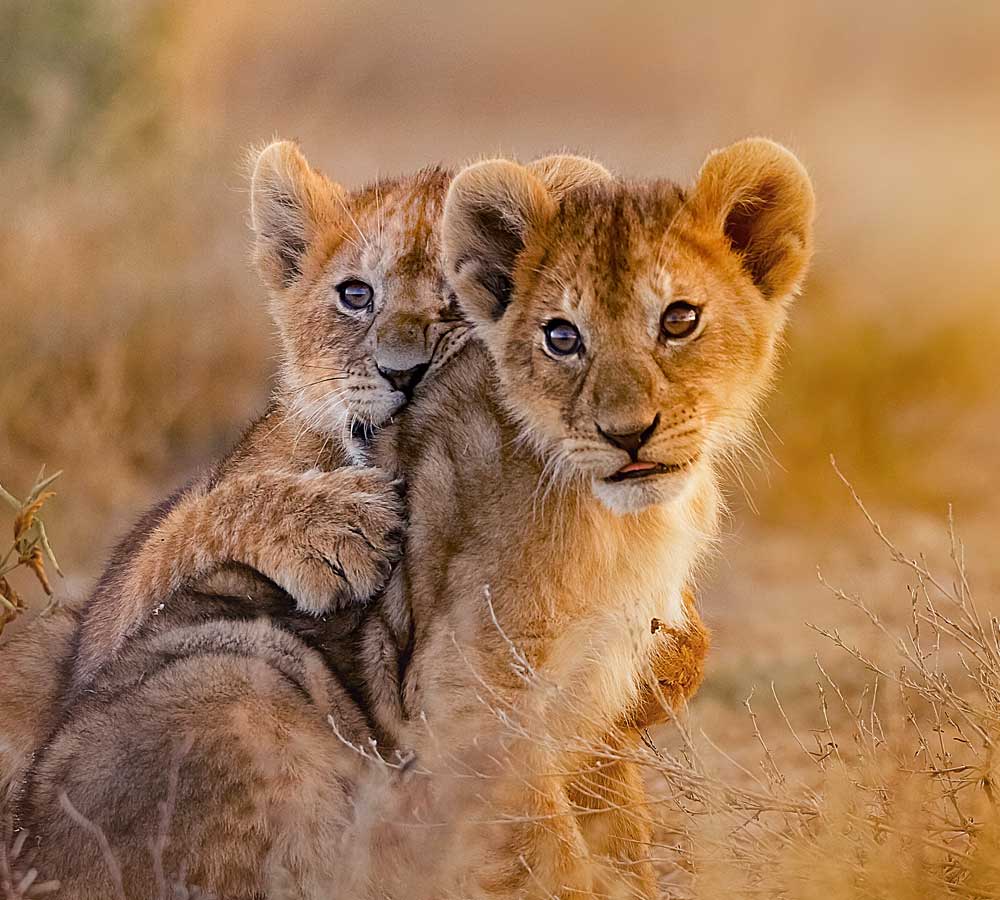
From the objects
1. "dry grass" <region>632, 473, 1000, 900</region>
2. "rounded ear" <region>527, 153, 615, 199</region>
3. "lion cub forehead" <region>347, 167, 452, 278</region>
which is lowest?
"dry grass" <region>632, 473, 1000, 900</region>

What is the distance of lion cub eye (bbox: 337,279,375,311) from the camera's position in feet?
15.8

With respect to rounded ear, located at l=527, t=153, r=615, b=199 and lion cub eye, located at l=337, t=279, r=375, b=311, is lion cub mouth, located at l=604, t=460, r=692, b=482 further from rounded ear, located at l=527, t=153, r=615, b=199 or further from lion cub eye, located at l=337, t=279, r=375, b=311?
lion cub eye, located at l=337, t=279, r=375, b=311

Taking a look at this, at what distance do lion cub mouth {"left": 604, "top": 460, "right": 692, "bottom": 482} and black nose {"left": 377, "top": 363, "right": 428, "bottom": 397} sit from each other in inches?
30.1

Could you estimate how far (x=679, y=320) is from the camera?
3.93 meters

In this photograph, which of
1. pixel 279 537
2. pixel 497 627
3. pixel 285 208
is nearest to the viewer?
pixel 497 627

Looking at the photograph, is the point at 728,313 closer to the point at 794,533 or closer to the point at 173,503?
the point at 173,503

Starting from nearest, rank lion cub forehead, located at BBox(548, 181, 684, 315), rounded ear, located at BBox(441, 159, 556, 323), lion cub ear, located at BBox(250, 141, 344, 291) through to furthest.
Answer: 1. lion cub forehead, located at BBox(548, 181, 684, 315)
2. rounded ear, located at BBox(441, 159, 556, 323)
3. lion cub ear, located at BBox(250, 141, 344, 291)

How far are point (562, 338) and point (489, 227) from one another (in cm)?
41

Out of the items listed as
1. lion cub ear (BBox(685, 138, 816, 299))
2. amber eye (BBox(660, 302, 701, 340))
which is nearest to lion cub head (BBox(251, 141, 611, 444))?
lion cub ear (BBox(685, 138, 816, 299))

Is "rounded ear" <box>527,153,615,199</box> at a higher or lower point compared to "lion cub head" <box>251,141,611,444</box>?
higher

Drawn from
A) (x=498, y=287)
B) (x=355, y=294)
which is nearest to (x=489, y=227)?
(x=498, y=287)

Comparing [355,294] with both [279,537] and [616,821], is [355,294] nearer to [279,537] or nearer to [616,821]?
[279,537]

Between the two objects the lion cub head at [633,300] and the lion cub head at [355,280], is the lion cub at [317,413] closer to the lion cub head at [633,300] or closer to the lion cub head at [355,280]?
the lion cub head at [355,280]

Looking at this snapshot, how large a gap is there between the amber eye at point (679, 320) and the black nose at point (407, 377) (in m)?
0.81
